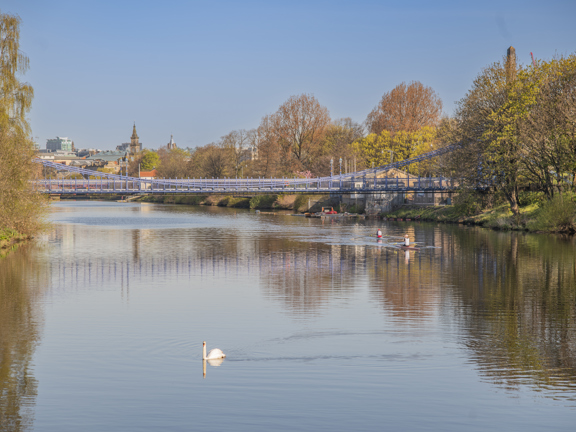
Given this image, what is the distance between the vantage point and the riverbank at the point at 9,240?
3328 cm

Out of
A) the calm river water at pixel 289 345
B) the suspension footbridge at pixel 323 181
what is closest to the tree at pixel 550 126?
the calm river water at pixel 289 345

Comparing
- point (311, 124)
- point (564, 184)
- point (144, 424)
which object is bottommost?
point (144, 424)

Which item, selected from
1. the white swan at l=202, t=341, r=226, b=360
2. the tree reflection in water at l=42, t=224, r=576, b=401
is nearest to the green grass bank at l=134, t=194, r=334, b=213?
the tree reflection in water at l=42, t=224, r=576, b=401

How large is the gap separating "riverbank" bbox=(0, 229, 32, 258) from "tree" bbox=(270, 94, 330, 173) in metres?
59.6

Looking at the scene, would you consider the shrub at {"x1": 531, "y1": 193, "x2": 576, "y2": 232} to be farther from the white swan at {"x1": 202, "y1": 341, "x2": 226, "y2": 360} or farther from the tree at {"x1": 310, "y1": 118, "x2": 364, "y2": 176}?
the tree at {"x1": 310, "y1": 118, "x2": 364, "y2": 176}

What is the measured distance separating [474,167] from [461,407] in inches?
1709

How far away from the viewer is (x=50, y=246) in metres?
38.2

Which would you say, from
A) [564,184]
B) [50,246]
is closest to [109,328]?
[50,246]

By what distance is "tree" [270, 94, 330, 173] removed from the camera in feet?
312

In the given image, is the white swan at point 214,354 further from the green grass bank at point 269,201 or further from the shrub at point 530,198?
the green grass bank at point 269,201

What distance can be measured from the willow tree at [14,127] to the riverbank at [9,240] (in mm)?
410

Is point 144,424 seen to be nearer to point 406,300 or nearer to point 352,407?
point 352,407

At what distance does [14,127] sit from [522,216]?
3605cm

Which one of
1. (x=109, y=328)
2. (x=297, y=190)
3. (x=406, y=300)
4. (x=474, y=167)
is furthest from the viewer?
(x=297, y=190)
